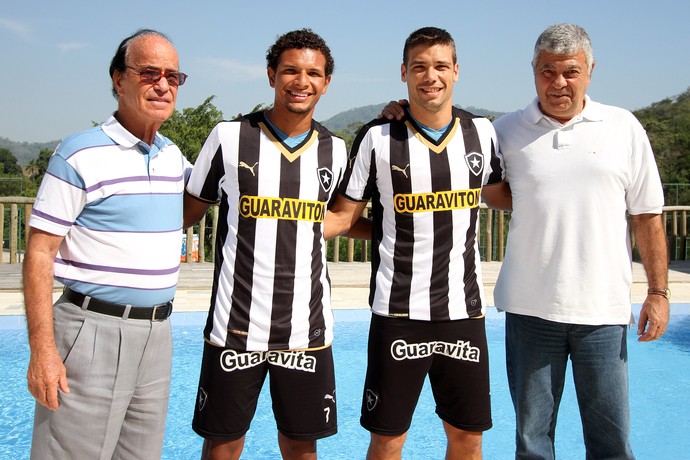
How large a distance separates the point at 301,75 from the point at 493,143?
0.90 meters

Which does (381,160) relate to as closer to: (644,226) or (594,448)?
(644,226)

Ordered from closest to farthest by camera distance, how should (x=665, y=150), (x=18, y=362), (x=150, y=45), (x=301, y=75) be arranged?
(x=150, y=45)
(x=301, y=75)
(x=18, y=362)
(x=665, y=150)

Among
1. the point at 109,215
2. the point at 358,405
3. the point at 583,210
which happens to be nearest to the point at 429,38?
the point at 583,210

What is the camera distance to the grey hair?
8.47ft

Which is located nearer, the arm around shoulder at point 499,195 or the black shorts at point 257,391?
the black shorts at point 257,391

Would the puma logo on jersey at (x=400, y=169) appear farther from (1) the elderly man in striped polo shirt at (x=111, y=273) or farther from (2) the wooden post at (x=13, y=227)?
(2) the wooden post at (x=13, y=227)

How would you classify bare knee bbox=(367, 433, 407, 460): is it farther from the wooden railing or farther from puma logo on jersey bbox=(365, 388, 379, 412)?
the wooden railing

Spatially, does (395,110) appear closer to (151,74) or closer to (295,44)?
(295,44)

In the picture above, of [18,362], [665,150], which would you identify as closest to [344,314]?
[18,362]

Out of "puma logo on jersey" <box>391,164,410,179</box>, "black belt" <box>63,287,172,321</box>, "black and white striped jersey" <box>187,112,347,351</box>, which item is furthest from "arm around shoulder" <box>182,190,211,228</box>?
"puma logo on jersey" <box>391,164,410,179</box>

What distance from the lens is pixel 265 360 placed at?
2547 mm

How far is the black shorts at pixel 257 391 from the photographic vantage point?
250cm

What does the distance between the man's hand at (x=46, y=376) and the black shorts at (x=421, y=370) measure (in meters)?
1.24

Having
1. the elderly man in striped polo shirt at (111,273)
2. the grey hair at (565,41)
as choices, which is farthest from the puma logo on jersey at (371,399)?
the grey hair at (565,41)
